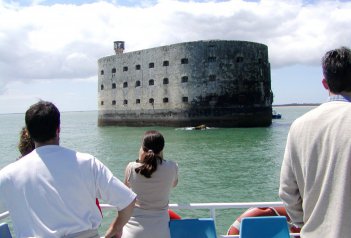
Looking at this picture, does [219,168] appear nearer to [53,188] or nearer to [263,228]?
[263,228]

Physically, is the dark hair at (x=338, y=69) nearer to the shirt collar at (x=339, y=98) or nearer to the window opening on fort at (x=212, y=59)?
the shirt collar at (x=339, y=98)

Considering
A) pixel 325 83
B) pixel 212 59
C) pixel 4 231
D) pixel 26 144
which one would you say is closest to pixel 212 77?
pixel 212 59

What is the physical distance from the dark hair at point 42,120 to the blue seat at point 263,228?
123 cm

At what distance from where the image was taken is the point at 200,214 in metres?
6.50

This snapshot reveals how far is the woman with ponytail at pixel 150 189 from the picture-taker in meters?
2.40

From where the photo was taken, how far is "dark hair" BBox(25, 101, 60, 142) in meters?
1.63

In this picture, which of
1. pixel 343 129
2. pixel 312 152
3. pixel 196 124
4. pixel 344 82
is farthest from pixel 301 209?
pixel 196 124

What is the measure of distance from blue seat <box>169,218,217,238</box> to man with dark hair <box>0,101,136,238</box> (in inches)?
34.7

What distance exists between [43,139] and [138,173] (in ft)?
2.80

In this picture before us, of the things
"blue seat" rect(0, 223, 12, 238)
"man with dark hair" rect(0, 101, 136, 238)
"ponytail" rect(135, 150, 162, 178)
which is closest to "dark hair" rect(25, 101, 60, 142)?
"man with dark hair" rect(0, 101, 136, 238)

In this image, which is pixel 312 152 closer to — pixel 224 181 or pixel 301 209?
pixel 301 209

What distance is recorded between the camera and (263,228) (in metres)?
2.36

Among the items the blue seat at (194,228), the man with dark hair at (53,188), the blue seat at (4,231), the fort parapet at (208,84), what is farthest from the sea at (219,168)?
the fort parapet at (208,84)

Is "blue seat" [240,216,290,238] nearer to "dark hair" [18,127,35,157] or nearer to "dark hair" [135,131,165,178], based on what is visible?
"dark hair" [135,131,165,178]
